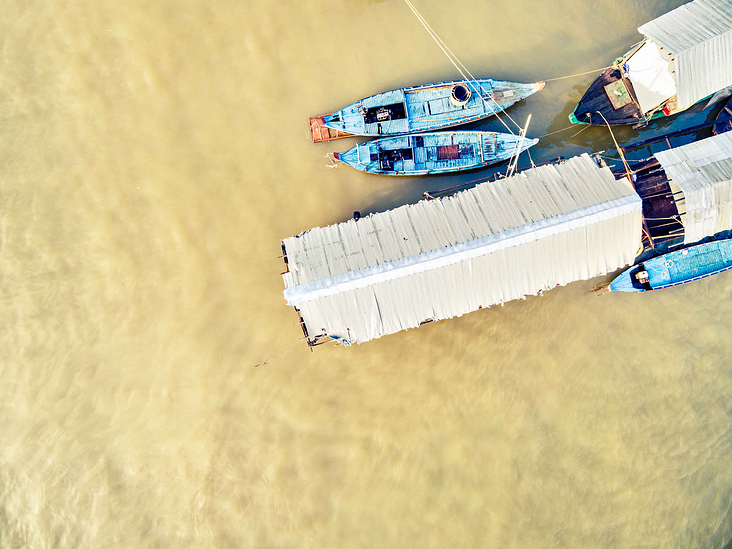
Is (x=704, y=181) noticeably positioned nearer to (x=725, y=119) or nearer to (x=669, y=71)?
(x=725, y=119)

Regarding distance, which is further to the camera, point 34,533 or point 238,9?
point 238,9

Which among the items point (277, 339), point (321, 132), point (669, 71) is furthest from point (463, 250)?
point (669, 71)

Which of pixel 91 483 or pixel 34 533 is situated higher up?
pixel 91 483

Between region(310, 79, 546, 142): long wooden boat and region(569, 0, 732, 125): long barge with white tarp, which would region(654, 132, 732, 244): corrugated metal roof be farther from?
region(310, 79, 546, 142): long wooden boat

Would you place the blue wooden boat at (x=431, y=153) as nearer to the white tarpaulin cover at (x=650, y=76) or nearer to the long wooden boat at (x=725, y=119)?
the white tarpaulin cover at (x=650, y=76)

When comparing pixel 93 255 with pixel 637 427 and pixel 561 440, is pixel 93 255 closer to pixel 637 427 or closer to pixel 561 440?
pixel 561 440

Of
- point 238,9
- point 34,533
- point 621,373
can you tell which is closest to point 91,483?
point 34,533
